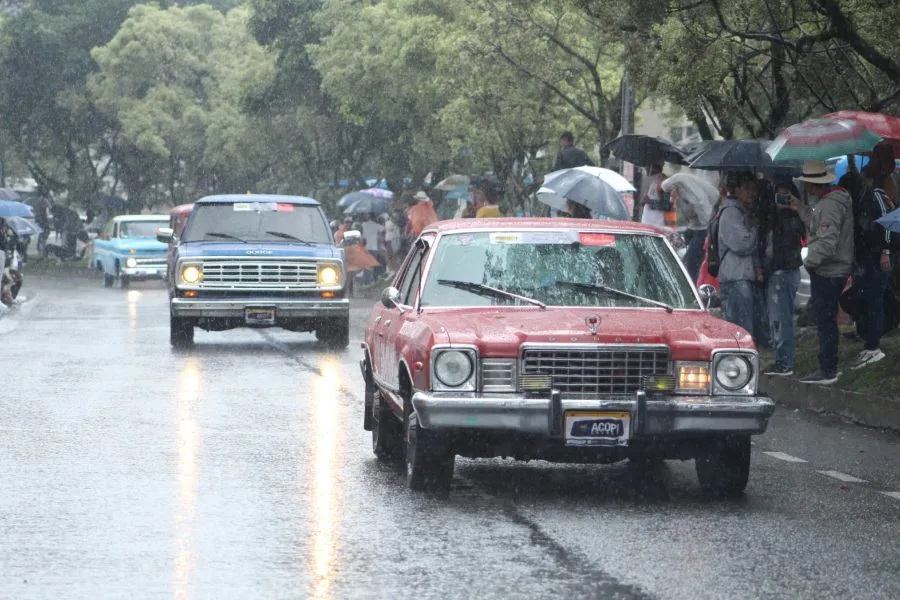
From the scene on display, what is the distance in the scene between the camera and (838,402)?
14398 millimetres

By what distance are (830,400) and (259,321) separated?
8331mm

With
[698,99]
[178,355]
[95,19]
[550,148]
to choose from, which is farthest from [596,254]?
[95,19]

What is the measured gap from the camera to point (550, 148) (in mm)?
38781

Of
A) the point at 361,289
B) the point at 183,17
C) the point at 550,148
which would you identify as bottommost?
the point at 361,289

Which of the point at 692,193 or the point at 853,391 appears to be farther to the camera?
A: the point at 692,193

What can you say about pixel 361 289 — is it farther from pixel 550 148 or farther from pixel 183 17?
pixel 183 17

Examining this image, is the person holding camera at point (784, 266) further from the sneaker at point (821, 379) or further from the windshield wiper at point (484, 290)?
the windshield wiper at point (484, 290)

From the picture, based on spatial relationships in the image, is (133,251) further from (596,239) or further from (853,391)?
(596,239)

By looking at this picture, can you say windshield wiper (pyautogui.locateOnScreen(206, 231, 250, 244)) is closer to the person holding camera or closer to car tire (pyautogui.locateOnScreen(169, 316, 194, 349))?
car tire (pyautogui.locateOnScreen(169, 316, 194, 349))

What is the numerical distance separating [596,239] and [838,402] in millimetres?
4725

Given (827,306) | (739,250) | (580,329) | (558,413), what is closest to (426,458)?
(558,413)

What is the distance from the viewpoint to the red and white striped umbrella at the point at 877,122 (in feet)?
49.8

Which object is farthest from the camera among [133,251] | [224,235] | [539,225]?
[133,251]

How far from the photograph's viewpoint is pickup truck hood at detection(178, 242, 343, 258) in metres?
20.9
